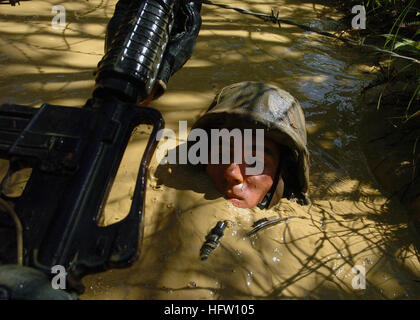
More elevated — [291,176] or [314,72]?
[314,72]

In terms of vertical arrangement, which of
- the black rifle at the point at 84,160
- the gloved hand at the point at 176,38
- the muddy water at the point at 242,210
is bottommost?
the muddy water at the point at 242,210

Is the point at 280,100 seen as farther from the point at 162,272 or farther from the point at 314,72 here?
the point at 314,72

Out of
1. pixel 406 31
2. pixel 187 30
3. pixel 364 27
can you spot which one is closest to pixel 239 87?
pixel 187 30

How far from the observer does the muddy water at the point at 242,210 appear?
2.09 m

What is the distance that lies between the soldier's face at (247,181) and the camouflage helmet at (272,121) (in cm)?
11

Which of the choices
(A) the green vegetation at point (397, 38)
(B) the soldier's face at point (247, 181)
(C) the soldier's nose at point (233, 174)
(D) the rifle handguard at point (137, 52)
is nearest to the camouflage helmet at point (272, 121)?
(B) the soldier's face at point (247, 181)

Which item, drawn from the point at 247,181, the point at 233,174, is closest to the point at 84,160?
the point at 233,174

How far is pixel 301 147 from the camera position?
2.42 metres

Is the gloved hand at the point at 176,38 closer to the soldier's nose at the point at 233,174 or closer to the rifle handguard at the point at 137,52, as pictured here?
the rifle handguard at the point at 137,52

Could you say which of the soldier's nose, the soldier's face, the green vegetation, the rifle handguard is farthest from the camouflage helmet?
the green vegetation

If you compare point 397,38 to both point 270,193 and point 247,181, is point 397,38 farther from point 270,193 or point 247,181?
point 247,181

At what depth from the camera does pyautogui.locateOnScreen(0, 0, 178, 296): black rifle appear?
1.37 meters

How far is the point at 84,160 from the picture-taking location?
5.34 feet

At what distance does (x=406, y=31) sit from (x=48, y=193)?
489cm
